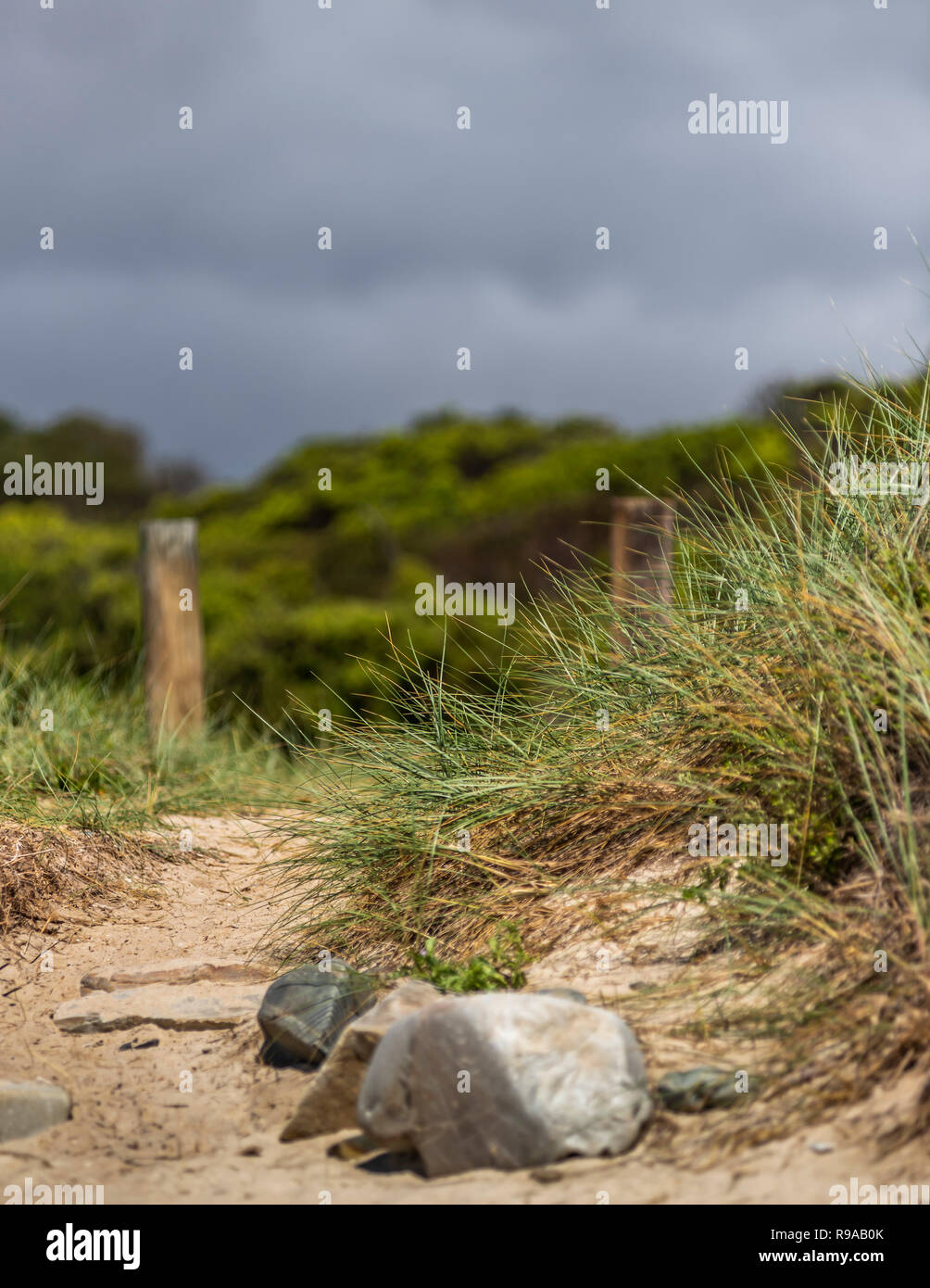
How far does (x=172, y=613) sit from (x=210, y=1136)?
5217 mm

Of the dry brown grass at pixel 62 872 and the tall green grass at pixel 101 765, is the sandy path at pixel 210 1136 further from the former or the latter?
the tall green grass at pixel 101 765

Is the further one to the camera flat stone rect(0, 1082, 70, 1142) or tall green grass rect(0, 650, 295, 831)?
tall green grass rect(0, 650, 295, 831)

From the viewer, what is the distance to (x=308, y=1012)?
3.21 meters

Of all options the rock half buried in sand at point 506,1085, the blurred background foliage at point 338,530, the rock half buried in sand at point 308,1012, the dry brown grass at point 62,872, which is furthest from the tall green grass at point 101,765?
the rock half buried in sand at point 506,1085

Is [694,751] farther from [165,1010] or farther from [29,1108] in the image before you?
[29,1108]

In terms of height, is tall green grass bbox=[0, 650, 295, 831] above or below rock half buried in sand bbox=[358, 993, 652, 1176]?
above

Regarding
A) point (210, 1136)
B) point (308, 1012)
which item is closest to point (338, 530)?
point (308, 1012)

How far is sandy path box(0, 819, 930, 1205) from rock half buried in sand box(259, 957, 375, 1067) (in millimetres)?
68

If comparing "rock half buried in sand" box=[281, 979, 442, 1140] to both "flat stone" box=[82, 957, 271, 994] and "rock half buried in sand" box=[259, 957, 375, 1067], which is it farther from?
"flat stone" box=[82, 957, 271, 994]

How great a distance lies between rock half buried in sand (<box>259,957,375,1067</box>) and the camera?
3188mm

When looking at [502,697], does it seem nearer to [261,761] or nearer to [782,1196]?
[782,1196]

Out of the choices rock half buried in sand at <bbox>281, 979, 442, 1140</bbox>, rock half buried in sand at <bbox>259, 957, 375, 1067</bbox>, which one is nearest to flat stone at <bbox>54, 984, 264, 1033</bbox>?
rock half buried in sand at <bbox>259, 957, 375, 1067</bbox>
